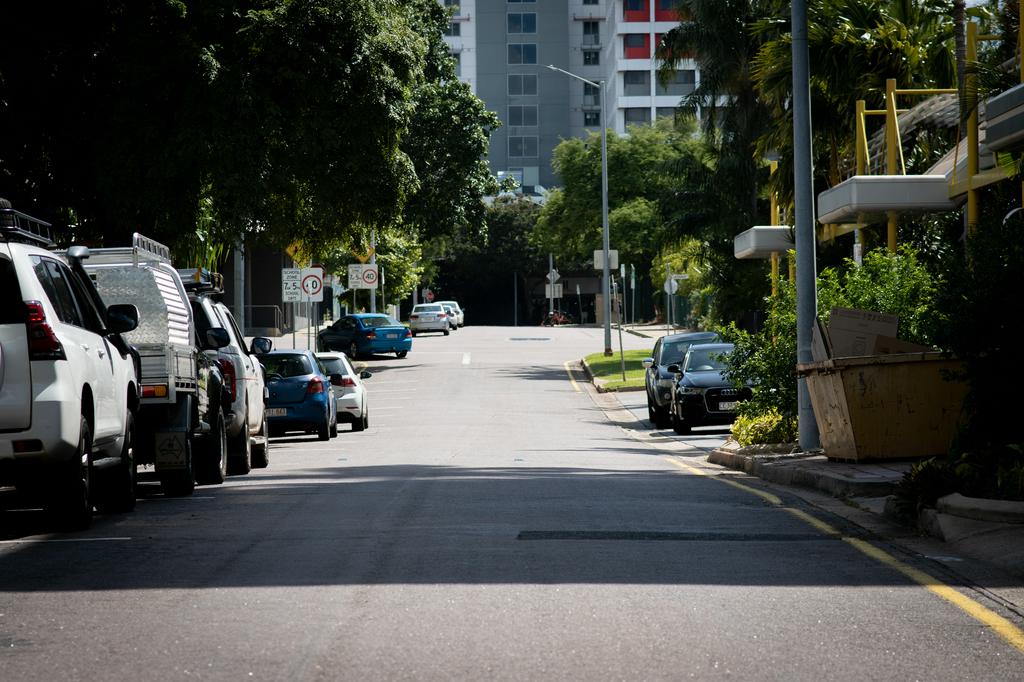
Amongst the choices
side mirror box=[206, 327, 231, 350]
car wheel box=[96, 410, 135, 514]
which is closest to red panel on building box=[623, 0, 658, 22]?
side mirror box=[206, 327, 231, 350]

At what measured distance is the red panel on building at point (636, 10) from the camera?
119 meters

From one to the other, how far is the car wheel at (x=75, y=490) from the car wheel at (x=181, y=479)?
10.3ft

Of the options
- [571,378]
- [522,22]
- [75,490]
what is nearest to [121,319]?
[75,490]

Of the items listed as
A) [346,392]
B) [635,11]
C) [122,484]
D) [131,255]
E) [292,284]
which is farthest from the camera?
[635,11]

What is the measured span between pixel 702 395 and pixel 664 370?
2242 mm

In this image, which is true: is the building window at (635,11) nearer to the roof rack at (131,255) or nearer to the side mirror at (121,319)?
the roof rack at (131,255)

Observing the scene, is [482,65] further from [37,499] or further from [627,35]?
[37,499]

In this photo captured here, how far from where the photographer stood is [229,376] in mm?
18078

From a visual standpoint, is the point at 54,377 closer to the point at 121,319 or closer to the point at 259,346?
the point at 121,319

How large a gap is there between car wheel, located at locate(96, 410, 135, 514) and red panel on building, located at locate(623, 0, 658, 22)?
109 m

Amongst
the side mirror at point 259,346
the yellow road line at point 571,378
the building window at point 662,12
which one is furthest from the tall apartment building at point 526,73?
the side mirror at point 259,346

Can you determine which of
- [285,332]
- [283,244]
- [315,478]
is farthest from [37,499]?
[285,332]

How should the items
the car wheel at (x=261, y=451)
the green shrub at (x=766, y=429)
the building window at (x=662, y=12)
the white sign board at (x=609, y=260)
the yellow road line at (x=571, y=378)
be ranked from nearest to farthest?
the car wheel at (x=261, y=451) < the green shrub at (x=766, y=429) < the yellow road line at (x=571, y=378) < the white sign board at (x=609, y=260) < the building window at (x=662, y=12)

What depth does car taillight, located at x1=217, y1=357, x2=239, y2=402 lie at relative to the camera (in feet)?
59.1
